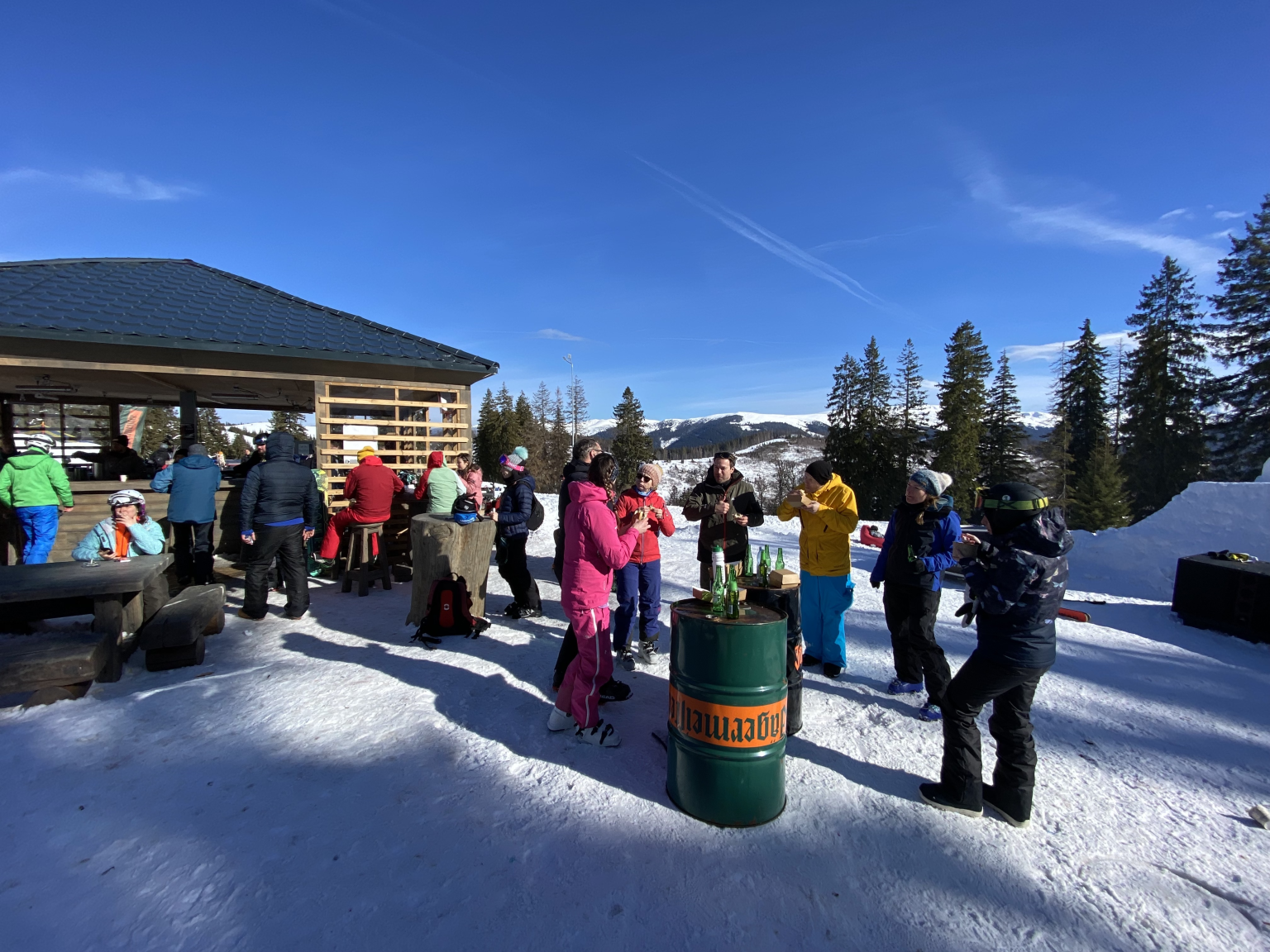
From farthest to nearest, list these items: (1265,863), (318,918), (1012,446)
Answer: (1012,446) < (1265,863) < (318,918)

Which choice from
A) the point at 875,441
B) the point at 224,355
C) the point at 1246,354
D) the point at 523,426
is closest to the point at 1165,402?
the point at 1246,354

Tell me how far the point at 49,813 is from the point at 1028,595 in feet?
16.9

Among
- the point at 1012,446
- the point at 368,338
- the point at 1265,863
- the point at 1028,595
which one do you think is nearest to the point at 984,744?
the point at 1265,863

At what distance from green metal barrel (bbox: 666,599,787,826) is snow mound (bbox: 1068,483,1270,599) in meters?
10.5

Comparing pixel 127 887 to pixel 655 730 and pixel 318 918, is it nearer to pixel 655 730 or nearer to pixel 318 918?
pixel 318 918

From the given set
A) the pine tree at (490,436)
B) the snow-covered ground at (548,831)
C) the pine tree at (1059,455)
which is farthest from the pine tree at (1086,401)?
the pine tree at (490,436)

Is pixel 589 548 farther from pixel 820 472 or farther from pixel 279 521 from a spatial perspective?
pixel 279 521

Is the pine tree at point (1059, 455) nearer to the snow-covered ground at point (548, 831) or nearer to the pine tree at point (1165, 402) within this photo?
the pine tree at point (1165, 402)

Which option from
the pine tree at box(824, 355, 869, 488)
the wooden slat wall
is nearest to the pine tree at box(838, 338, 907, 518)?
the pine tree at box(824, 355, 869, 488)

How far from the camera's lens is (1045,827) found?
305 centimetres

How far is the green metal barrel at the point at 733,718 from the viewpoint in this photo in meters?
2.93

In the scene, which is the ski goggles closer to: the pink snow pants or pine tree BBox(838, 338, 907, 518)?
the pink snow pants

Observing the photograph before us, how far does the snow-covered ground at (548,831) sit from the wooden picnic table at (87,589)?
674 mm

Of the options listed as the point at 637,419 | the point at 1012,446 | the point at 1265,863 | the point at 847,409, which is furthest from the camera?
the point at 637,419
